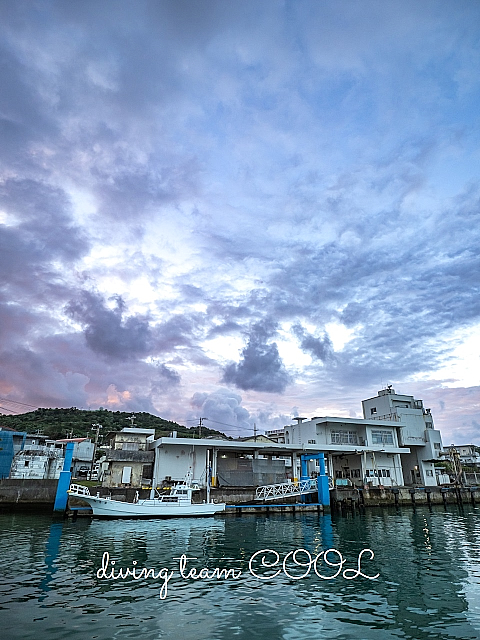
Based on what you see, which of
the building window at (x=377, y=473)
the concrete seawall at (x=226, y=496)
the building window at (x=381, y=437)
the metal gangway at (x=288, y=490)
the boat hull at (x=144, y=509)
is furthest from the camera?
the building window at (x=381, y=437)

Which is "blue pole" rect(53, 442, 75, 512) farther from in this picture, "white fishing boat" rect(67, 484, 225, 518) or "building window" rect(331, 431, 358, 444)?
"building window" rect(331, 431, 358, 444)

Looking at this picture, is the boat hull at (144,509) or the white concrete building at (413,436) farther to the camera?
the white concrete building at (413,436)

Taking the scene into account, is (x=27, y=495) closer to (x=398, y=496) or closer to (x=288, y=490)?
(x=288, y=490)

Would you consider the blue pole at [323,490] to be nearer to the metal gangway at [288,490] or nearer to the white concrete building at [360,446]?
the metal gangway at [288,490]

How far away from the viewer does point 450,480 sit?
7038 cm

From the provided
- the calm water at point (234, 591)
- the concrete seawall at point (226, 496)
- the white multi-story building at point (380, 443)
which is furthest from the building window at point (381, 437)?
the calm water at point (234, 591)

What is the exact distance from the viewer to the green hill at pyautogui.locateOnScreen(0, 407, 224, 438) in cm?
10262

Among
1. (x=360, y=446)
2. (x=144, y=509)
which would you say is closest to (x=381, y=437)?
(x=360, y=446)

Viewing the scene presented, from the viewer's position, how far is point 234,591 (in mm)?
14039

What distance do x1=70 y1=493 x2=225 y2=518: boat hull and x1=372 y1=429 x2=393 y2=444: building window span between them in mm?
34322

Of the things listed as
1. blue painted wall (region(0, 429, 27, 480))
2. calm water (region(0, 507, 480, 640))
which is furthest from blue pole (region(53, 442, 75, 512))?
blue painted wall (region(0, 429, 27, 480))

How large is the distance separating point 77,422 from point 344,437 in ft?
294

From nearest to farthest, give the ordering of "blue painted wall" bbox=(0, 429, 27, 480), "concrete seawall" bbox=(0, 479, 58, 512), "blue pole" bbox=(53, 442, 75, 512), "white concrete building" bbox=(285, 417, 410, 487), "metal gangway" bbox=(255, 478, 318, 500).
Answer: "blue pole" bbox=(53, 442, 75, 512)
"concrete seawall" bbox=(0, 479, 58, 512)
"metal gangway" bbox=(255, 478, 318, 500)
"blue painted wall" bbox=(0, 429, 27, 480)
"white concrete building" bbox=(285, 417, 410, 487)

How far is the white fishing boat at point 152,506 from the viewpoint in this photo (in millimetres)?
34156
